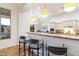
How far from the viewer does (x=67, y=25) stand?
9.24ft

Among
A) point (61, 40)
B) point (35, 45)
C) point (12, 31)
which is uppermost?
point (12, 31)

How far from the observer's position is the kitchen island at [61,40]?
106 inches

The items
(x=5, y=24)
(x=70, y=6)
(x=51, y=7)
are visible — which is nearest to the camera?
(x=70, y=6)

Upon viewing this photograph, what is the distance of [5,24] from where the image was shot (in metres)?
3.01

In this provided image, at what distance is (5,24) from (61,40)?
5.07ft

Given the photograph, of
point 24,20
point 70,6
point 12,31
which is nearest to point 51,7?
point 70,6

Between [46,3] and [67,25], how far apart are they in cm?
75

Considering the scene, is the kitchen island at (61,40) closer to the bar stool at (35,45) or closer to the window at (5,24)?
the bar stool at (35,45)

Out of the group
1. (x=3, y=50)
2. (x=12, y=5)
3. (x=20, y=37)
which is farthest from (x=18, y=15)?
(x=3, y=50)

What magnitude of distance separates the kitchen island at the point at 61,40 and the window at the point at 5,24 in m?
0.62

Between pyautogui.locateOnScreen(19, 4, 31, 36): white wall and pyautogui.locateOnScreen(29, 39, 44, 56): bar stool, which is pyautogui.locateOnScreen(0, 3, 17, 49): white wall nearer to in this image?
pyautogui.locateOnScreen(19, 4, 31, 36): white wall

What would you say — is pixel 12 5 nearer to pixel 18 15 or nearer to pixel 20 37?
pixel 18 15

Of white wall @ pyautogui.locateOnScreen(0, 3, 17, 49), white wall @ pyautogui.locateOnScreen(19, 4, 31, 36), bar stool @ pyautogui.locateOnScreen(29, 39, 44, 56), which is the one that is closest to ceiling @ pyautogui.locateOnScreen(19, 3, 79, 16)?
white wall @ pyautogui.locateOnScreen(19, 4, 31, 36)

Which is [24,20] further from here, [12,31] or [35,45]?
[35,45]
